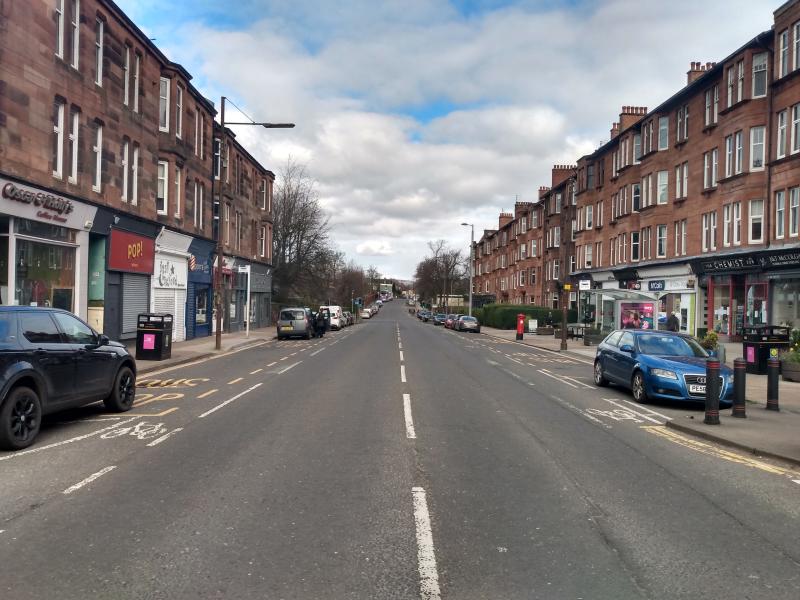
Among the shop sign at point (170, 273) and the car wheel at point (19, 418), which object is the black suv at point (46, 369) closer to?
the car wheel at point (19, 418)

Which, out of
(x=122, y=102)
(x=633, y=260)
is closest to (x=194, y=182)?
(x=122, y=102)

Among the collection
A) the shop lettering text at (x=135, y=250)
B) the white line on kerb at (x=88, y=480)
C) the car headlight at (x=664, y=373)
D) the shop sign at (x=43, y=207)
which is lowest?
the white line on kerb at (x=88, y=480)

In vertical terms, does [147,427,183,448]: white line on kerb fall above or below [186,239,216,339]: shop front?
below

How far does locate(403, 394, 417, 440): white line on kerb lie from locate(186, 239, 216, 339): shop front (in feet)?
65.6

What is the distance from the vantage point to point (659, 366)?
40.1 ft

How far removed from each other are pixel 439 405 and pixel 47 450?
20.6 feet

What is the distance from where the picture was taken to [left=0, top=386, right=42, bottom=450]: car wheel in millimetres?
7445

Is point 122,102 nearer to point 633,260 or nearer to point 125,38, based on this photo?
point 125,38

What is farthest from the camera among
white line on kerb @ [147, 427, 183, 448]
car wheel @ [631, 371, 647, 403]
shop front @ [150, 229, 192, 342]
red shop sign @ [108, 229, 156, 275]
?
shop front @ [150, 229, 192, 342]

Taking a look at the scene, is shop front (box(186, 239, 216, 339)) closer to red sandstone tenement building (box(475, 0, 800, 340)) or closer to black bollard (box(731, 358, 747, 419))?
red sandstone tenement building (box(475, 0, 800, 340))

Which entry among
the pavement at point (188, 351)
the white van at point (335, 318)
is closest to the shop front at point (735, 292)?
the pavement at point (188, 351)

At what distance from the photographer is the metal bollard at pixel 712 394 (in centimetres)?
980

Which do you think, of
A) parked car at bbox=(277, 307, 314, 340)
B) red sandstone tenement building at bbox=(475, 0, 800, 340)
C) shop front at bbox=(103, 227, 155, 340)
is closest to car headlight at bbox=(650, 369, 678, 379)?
red sandstone tenement building at bbox=(475, 0, 800, 340)

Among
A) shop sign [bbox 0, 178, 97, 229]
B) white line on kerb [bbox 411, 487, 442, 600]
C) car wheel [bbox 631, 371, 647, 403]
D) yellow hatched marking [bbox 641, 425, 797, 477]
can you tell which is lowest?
yellow hatched marking [bbox 641, 425, 797, 477]
